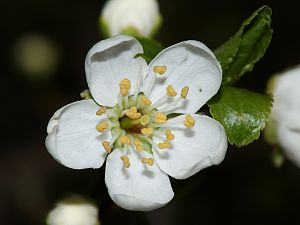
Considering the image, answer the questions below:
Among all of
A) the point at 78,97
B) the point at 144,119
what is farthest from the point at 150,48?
the point at 78,97

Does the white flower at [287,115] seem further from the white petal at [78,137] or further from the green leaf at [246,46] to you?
the white petal at [78,137]

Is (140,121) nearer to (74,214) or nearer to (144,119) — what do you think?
(144,119)

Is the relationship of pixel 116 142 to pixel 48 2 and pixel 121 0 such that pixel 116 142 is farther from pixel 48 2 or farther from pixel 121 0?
pixel 48 2

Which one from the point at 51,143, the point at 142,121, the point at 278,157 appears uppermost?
the point at 51,143

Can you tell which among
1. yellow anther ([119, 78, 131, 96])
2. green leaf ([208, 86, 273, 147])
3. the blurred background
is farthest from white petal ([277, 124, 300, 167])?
the blurred background

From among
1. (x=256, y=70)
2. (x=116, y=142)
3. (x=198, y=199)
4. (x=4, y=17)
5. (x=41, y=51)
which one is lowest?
(x=198, y=199)

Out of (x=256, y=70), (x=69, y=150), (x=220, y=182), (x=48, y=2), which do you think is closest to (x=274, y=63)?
(x=256, y=70)
